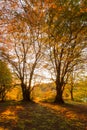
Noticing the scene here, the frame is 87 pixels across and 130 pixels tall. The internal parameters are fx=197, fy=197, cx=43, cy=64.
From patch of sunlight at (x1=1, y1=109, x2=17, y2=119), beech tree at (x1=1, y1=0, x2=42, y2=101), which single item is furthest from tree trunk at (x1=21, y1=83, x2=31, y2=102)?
patch of sunlight at (x1=1, y1=109, x2=17, y2=119)

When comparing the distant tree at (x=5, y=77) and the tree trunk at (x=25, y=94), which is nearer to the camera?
the tree trunk at (x=25, y=94)

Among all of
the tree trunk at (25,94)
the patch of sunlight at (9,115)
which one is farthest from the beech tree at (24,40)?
the patch of sunlight at (9,115)

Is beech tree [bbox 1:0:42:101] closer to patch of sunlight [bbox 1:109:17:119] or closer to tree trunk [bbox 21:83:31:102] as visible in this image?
tree trunk [bbox 21:83:31:102]

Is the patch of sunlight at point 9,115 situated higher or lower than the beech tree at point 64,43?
lower

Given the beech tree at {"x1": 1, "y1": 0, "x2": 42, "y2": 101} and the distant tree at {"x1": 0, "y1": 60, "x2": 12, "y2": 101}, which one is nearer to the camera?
the beech tree at {"x1": 1, "y1": 0, "x2": 42, "y2": 101}

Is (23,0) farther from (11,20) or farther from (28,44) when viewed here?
(28,44)

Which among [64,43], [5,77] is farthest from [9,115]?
[5,77]

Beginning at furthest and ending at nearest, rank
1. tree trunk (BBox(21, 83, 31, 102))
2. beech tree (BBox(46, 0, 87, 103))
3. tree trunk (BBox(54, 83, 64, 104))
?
tree trunk (BBox(21, 83, 31, 102)) < tree trunk (BBox(54, 83, 64, 104)) < beech tree (BBox(46, 0, 87, 103))

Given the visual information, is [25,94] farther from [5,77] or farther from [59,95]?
[5,77]

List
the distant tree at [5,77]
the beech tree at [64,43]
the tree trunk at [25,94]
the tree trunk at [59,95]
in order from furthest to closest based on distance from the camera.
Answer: the distant tree at [5,77] → the tree trunk at [25,94] → the tree trunk at [59,95] → the beech tree at [64,43]

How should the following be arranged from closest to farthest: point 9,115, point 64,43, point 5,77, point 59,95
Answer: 1. point 9,115
2. point 64,43
3. point 59,95
4. point 5,77

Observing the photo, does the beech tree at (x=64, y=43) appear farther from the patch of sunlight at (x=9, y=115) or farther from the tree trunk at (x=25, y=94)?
the patch of sunlight at (x=9, y=115)

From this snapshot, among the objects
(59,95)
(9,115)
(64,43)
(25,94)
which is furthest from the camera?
(25,94)

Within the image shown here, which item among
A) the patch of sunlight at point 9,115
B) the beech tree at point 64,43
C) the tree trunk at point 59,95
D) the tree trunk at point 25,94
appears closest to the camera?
the patch of sunlight at point 9,115
